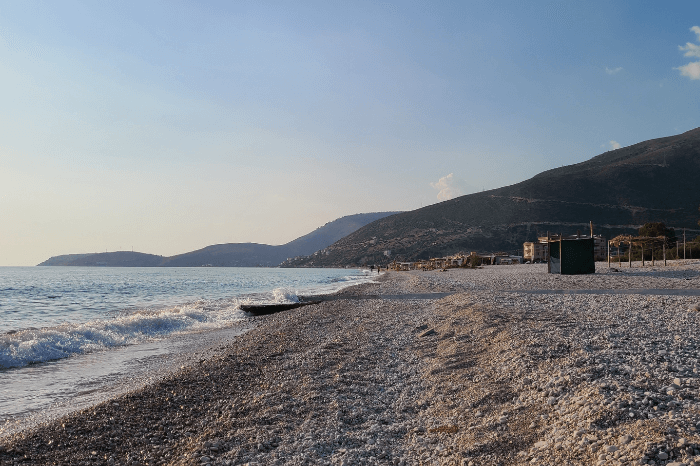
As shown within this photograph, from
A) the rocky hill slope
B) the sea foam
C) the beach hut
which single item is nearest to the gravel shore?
the sea foam

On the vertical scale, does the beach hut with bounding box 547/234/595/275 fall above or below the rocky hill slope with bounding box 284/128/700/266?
below

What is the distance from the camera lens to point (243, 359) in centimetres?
825

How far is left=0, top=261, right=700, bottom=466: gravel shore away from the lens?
3.67 m

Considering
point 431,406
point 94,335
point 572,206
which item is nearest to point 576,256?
point 431,406

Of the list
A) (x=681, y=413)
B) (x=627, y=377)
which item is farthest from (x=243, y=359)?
(x=681, y=413)

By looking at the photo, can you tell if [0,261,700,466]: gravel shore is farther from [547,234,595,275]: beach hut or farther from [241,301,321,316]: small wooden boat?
[547,234,595,275]: beach hut

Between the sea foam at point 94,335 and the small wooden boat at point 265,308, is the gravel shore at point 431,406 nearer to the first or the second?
the sea foam at point 94,335

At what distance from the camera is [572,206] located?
7769 centimetres

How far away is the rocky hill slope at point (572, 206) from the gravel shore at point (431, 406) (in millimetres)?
70540

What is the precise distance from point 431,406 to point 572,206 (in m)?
82.5

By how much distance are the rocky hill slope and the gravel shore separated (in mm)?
70540

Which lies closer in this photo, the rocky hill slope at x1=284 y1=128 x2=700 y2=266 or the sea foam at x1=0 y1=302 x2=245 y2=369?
the sea foam at x1=0 y1=302 x2=245 y2=369

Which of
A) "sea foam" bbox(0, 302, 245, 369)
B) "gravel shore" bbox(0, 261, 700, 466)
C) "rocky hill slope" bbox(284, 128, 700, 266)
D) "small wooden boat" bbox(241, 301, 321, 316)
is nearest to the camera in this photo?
"gravel shore" bbox(0, 261, 700, 466)

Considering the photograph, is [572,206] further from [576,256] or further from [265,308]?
[265,308]
